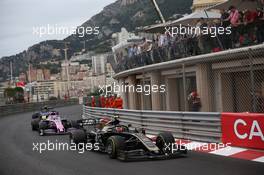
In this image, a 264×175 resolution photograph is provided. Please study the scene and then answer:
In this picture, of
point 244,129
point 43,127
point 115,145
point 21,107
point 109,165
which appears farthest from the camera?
point 21,107

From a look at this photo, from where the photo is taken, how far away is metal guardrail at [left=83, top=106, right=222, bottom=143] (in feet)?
40.6

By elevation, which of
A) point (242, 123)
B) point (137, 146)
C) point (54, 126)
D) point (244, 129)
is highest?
point (242, 123)

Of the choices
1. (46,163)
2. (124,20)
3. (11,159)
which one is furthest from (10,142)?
(124,20)

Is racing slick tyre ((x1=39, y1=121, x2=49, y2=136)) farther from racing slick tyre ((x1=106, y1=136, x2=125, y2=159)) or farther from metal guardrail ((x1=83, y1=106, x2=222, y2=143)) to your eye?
racing slick tyre ((x1=106, y1=136, x2=125, y2=159))

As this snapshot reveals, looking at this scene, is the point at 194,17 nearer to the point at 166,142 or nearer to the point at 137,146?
the point at 166,142

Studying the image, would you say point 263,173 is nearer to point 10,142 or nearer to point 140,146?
point 140,146

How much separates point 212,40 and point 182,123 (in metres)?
2.64

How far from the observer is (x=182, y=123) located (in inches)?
547

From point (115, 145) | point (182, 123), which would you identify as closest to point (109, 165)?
point (115, 145)

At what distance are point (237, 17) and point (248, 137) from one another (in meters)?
3.77

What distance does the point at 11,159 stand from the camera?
11914 millimetres

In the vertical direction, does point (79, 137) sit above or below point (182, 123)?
below

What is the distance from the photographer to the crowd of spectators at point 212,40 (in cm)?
1248

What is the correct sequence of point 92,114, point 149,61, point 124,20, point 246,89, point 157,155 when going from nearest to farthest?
point 157,155 → point 246,89 → point 149,61 → point 92,114 → point 124,20
